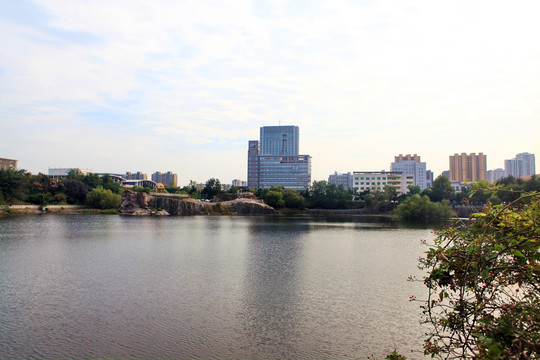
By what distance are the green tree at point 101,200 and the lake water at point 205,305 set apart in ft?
228

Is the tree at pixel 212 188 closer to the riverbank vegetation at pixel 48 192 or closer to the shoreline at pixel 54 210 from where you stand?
the riverbank vegetation at pixel 48 192

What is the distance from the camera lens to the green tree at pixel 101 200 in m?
95.4

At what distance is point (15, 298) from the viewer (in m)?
16.5

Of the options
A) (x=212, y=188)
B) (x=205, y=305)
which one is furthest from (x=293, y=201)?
(x=205, y=305)

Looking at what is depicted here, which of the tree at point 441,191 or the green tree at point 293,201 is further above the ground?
the tree at point 441,191

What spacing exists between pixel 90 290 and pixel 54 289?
1727 mm

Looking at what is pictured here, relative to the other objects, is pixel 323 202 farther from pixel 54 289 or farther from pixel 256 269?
pixel 54 289

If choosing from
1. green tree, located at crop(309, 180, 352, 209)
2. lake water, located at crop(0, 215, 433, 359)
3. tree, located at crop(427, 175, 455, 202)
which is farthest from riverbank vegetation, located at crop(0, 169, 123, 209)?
tree, located at crop(427, 175, 455, 202)

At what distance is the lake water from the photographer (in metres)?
12.0

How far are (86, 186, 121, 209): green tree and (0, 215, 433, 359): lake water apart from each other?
69397 mm

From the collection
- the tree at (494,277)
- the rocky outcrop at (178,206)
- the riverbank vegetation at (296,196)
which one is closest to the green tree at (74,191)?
the riverbank vegetation at (296,196)

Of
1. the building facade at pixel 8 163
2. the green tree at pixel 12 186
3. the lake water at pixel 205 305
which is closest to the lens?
the lake water at pixel 205 305

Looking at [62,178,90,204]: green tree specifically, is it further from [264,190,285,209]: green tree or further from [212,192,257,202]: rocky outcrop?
[264,190,285,209]: green tree

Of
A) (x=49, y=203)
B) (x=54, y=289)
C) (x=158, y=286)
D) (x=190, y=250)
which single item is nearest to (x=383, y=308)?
(x=158, y=286)
